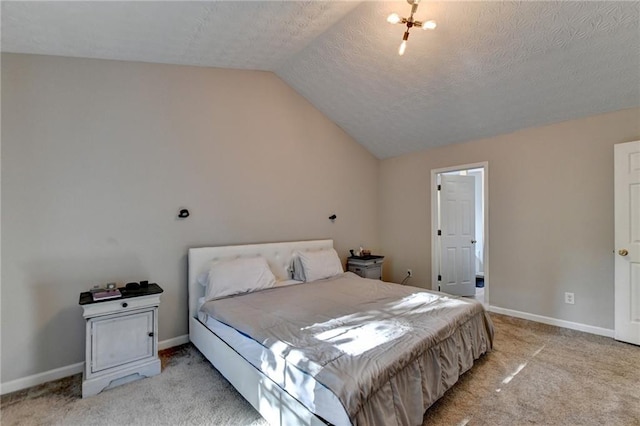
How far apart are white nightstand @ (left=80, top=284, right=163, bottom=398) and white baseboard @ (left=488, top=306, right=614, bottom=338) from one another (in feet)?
12.8

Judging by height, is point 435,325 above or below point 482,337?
above

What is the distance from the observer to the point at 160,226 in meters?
2.81

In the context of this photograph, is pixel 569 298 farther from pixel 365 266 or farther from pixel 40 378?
pixel 40 378

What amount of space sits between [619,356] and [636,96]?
2.40 meters

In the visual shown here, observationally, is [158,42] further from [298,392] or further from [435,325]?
[435,325]

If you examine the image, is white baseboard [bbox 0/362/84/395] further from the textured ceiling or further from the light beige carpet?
the textured ceiling

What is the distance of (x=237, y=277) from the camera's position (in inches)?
112

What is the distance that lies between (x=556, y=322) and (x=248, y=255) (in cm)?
359

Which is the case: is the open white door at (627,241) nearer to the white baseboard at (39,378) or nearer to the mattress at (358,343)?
the mattress at (358,343)

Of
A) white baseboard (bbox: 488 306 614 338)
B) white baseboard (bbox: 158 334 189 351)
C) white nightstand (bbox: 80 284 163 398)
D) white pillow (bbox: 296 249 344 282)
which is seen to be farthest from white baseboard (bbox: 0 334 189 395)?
white baseboard (bbox: 488 306 614 338)

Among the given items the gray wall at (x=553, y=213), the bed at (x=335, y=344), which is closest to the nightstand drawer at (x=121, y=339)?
the bed at (x=335, y=344)

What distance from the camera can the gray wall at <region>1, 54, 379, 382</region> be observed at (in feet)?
7.25

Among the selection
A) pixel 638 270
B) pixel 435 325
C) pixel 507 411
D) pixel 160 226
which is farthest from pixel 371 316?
pixel 638 270

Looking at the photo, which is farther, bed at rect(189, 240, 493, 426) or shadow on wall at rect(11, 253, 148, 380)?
shadow on wall at rect(11, 253, 148, 380)
